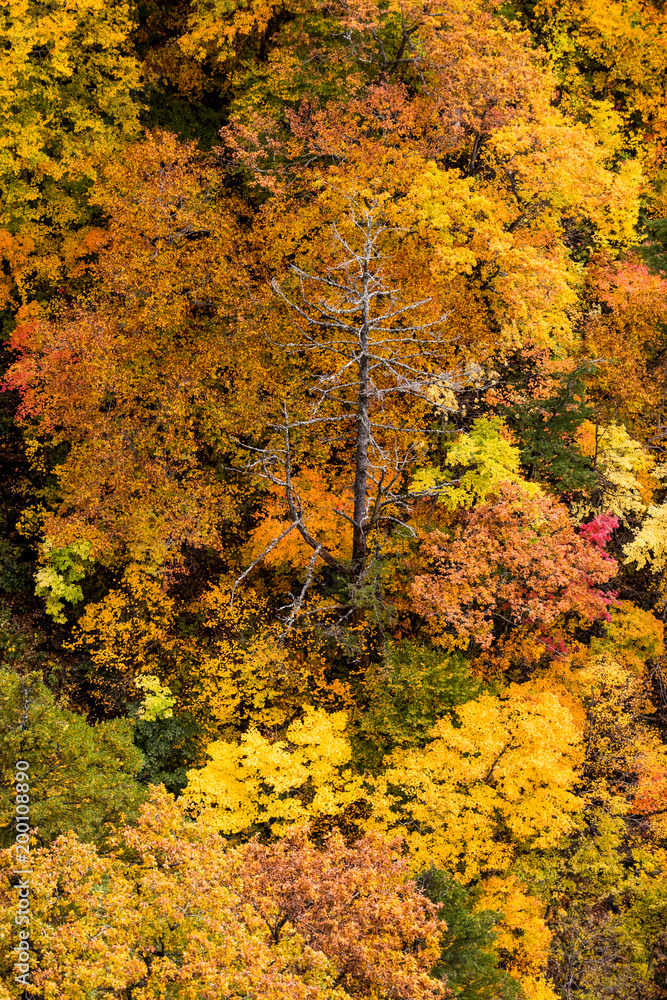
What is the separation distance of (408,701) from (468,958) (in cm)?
729

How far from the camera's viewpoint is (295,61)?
90.6ft

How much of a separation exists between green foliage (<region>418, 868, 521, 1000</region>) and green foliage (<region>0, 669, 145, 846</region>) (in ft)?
24.4

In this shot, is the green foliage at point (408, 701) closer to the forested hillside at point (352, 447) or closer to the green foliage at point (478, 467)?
the forested hillside at point (352, 447)

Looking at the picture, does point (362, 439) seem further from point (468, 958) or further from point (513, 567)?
point (468, 958)

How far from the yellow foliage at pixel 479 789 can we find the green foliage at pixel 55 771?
6.61 meters

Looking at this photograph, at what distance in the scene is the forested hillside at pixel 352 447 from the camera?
22.5 m

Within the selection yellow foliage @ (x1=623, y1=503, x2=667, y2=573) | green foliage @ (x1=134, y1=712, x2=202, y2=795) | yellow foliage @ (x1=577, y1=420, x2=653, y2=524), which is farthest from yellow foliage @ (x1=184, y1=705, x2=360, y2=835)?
yellow foliage @ (x1=623, y1=503, x2=667, y2=573)

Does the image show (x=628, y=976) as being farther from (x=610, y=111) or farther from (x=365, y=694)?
(x=610, y=111)

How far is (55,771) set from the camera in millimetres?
17922

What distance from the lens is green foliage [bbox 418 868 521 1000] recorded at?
57.2 ft

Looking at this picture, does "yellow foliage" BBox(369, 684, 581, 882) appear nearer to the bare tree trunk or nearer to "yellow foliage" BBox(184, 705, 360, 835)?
"yellow foliage" BBox(184, 705, 360, 835)

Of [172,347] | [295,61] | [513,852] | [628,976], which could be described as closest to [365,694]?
[513,852]

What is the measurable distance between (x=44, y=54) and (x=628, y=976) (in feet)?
112

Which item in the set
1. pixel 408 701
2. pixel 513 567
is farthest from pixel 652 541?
pixel 408 701
